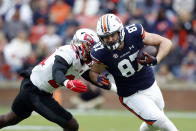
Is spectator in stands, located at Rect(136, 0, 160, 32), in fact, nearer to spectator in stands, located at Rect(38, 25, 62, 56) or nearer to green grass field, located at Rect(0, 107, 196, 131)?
spectator in stands, located at Rect(38, 25, 62, 56)

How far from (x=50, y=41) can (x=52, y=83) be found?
5.99 metres

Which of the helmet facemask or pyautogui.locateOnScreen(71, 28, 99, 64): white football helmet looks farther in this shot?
pyautogui.locateOnScreen(71, 28, 99, 64): white football helmet

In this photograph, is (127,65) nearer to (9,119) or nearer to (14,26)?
(9,119)

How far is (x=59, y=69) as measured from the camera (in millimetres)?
5547

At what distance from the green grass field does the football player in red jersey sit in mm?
2417

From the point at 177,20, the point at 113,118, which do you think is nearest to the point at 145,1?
the point at 177,20

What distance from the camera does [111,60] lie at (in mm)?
5727

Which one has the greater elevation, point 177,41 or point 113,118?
point 177,41

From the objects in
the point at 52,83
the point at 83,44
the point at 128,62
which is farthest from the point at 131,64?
the point at 52,83

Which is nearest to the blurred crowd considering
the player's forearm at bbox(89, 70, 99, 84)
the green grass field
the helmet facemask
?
the green grass field

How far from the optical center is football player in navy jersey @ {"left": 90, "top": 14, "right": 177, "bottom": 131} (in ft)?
18.2

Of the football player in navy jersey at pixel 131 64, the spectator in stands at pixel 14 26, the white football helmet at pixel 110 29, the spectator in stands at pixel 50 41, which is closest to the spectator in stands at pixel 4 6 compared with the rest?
the spectator in stands at pixel 14 26

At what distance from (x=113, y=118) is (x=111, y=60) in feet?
14.7

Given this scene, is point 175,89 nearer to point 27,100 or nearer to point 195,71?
point 195,71
